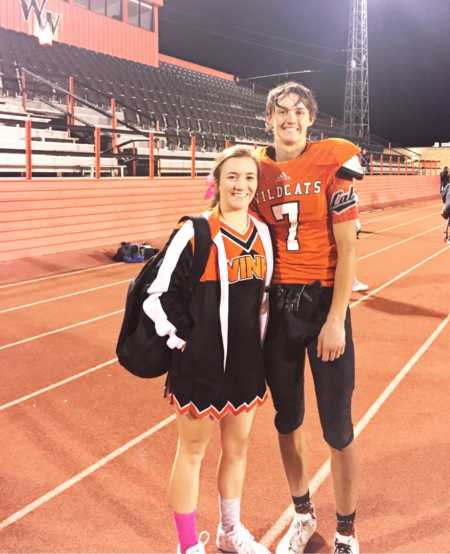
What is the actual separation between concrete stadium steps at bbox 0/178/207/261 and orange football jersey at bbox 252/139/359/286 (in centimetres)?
714

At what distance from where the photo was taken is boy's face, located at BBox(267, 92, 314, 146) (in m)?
1.98

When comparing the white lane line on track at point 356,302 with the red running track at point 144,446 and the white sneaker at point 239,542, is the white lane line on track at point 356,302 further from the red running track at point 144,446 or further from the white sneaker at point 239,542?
the white sneaker at point 239,542

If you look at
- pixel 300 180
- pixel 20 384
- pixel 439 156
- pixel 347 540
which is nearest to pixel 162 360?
pixel 300 180

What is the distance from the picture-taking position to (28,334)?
5219 millimetres

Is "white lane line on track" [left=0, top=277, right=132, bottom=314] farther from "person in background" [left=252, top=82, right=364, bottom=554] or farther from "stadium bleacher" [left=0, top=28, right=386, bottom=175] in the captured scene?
"person in background" [left=252, top=82, right=364, bottom=554]

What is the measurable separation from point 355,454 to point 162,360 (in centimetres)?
84

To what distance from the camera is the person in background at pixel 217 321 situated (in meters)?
1.84

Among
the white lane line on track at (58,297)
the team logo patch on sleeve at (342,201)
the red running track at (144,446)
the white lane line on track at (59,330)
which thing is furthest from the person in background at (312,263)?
the white lane line on track at (58,297)

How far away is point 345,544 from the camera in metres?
2.10

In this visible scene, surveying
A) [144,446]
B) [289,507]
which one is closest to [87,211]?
[144,446]

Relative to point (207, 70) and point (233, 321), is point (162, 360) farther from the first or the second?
point (207, 70)

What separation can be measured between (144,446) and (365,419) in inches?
56.4

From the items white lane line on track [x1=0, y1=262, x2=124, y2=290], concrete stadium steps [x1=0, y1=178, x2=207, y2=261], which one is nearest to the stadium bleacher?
concrete stadium steps [x1=0, y1=178, x2=207, y2=261]

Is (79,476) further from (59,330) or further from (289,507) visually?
(59,330)
